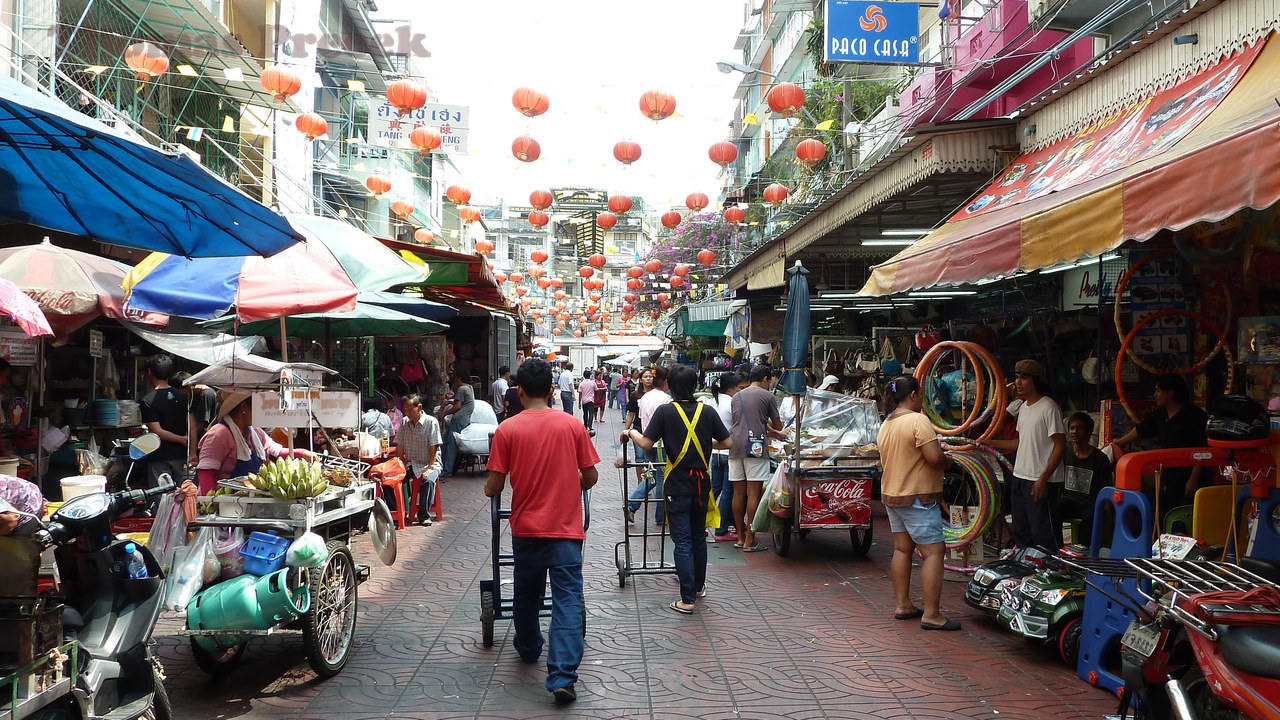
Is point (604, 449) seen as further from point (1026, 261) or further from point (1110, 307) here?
point (1026, 261)

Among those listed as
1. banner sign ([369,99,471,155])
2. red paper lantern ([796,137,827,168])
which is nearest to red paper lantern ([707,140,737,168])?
red paper lantern ([796,137,827,168])

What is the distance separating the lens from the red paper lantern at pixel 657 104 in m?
12.6

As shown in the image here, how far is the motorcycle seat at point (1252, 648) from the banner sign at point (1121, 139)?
2.83 m

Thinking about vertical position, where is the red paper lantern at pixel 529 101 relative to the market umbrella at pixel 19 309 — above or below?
above

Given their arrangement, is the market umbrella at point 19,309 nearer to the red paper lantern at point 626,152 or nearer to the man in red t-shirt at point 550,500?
the man in red t-shirt at point 550,500

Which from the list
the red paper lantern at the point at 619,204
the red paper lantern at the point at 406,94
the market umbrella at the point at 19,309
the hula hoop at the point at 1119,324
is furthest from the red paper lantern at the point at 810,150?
the market umbrella at the point at 19,309

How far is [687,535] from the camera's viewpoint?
712 cm

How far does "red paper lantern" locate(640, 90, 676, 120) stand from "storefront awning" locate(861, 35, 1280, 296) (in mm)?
5286

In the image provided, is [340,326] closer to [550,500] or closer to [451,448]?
[451,448]

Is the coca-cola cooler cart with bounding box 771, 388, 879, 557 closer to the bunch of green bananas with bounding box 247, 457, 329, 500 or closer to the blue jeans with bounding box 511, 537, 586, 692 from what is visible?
the blue jeans with bounding box 511, 537, 586, 692

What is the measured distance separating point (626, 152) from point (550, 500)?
11.0 m

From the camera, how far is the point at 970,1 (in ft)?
48.1

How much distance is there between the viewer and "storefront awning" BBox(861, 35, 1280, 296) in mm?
4055

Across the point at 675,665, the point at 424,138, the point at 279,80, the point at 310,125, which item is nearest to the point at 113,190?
the point at 675,665
